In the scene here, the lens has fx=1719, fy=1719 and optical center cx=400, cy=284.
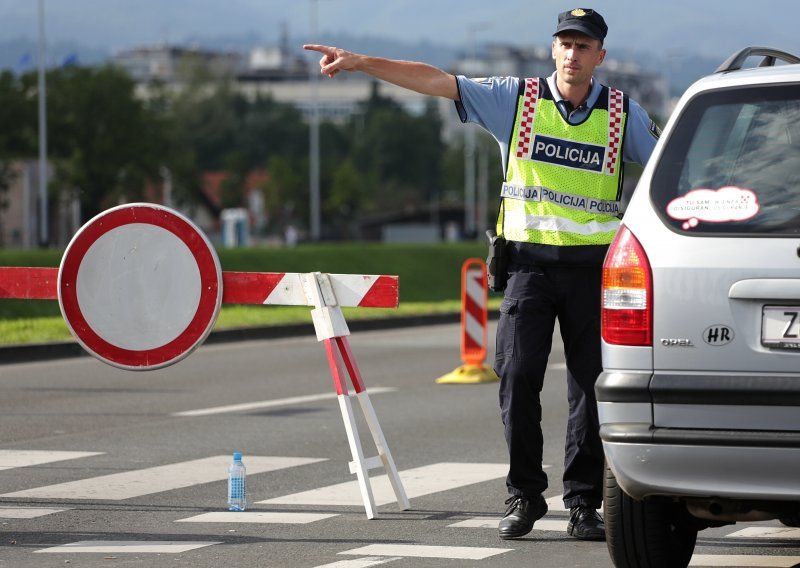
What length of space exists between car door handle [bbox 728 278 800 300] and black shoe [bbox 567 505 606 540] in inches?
78.3

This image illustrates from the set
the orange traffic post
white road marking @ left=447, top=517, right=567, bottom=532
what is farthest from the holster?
the orange traffic post

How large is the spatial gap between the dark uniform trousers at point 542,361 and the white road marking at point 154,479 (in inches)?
86.2

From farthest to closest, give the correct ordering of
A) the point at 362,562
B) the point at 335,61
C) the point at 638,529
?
the point at 335,61 → the point at 362,562 → the point at 638,529

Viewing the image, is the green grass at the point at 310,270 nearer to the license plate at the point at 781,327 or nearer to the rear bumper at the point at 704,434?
the rear bumper at the point at 704,434

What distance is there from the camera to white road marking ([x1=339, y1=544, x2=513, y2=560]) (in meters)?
6.77

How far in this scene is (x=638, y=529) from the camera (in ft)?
19.3

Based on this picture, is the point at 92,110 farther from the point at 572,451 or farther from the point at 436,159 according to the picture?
the point at 436,159

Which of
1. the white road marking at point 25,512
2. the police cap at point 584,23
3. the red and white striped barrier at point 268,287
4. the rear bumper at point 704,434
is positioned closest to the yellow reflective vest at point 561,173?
the police cap at point 584,23

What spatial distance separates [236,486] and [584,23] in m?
2.60

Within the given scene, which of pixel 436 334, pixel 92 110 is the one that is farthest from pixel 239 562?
pixel 92 110

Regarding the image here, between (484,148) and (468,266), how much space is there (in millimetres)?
120945

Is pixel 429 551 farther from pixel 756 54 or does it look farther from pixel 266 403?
pixel 266 403

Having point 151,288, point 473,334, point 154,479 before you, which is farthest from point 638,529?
point 473,334

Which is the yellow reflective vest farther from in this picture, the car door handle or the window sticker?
the car door handle
